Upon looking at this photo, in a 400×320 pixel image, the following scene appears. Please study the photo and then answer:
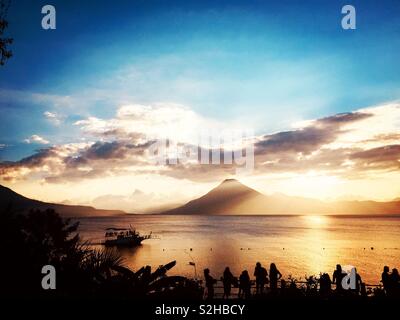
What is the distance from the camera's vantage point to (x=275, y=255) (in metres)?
79.7

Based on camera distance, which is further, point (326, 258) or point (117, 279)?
point (326, 258)

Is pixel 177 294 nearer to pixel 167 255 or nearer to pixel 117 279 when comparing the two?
pixel 117 279

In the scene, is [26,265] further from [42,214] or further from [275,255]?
[275,255]

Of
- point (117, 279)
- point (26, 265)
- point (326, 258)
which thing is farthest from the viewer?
point (326, 258)

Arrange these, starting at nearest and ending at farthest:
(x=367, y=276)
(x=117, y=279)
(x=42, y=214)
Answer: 1. (x=117, y=279)
2. (x=42, y=214)
3. (x=367, y=276)
